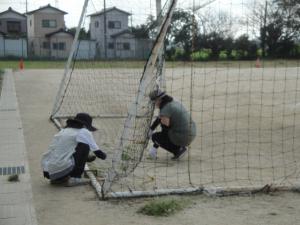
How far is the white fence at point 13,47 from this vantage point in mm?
56875

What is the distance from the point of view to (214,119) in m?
11.9

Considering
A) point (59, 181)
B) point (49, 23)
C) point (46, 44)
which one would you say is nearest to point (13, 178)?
point (59, 181)

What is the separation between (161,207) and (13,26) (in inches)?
2725

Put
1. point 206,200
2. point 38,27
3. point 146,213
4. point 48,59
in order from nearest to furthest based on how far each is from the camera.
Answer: point 146,213 < point 206,200 < point 48,59 < point 38,27

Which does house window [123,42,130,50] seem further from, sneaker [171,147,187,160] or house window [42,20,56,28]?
house window [42,20,56,28]

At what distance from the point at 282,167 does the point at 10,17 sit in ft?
219

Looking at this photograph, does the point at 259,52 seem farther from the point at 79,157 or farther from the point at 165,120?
the point at 79,157

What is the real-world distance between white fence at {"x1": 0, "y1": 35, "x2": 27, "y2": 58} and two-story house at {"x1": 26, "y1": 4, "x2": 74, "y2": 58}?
0.98m

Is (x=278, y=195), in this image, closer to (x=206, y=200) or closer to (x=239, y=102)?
(x=206, y=200)

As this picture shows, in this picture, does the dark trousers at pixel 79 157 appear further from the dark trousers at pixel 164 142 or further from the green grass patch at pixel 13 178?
the dark trousers at pixel 164 142

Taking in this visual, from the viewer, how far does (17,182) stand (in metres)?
6.41

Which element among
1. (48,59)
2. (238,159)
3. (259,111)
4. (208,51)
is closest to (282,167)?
(238,159)

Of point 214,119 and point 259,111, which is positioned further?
point 259,111

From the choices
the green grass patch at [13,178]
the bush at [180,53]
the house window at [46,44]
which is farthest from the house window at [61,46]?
the green grass patch at [13,178]
